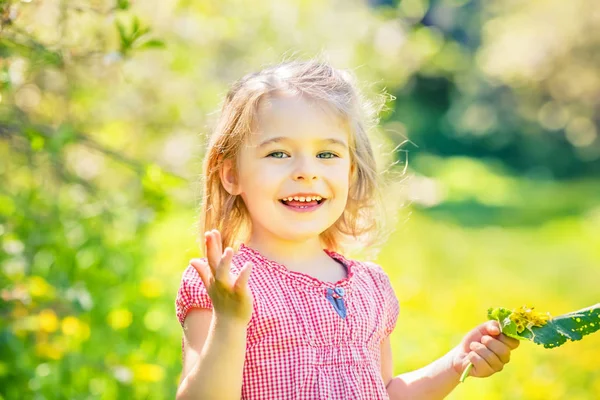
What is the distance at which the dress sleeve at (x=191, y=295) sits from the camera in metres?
1.92

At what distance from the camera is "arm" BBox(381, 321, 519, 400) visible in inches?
81.2

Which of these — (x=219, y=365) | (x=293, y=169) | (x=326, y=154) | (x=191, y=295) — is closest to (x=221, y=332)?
(x=219, y=365)

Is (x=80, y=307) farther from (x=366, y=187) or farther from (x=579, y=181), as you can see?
(x=579, y=181)

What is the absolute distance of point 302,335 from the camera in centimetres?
195

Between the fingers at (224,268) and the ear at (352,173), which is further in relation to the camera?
the ear at (352,173)

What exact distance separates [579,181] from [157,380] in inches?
586

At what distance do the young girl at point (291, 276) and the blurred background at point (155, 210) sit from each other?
1.46ft

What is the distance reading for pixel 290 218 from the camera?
6.70 ft

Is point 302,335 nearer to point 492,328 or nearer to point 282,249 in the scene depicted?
point 282,249

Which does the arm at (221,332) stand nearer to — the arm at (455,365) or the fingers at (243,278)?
the fingers at (243,278)

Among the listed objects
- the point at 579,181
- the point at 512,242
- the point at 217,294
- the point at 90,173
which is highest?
the point at 579,181

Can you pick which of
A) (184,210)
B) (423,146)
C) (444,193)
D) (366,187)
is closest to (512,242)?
(184,210)

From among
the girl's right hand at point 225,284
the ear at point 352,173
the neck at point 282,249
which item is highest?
the ear at point 352,173

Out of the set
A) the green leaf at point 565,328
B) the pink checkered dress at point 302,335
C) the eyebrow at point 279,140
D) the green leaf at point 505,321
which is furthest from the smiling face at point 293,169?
the green leaf at point 565,328
